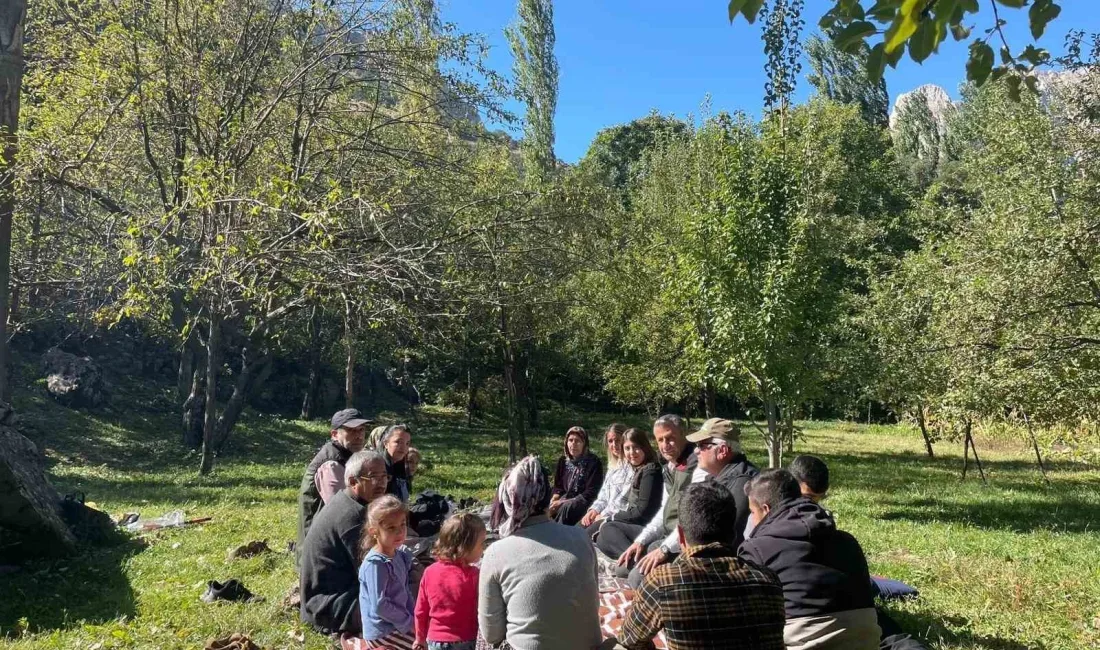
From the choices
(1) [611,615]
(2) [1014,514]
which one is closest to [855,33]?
(1) [611,615]

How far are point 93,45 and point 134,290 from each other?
638cm

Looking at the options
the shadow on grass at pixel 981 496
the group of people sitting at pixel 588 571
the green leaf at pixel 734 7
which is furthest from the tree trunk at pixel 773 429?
the green leaf at pixel 734 7

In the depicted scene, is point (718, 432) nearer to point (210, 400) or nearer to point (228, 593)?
point (228, 593)

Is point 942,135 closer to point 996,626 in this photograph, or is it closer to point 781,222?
point 781,222

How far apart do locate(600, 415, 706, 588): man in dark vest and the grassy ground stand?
74.6 inches

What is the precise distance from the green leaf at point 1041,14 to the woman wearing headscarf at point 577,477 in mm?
5574

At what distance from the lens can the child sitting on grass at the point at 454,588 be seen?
3920mm

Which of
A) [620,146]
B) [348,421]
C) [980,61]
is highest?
[620,146]

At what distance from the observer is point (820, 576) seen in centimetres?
382

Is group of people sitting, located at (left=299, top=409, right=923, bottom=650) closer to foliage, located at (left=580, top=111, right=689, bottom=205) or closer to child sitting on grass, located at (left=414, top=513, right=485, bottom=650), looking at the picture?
child sitting on grass, located at (left=414, top=513, right=485, bottom=650)

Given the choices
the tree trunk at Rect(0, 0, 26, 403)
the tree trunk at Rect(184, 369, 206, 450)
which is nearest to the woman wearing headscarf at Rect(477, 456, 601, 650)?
the tree trunk at Rect(0, 0, 26, 403)

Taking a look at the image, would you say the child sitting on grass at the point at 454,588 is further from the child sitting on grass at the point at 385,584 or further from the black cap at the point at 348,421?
the black cap at the point at 348,421

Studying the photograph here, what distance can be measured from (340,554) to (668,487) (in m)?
2.77

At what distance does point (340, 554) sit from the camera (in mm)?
4719
